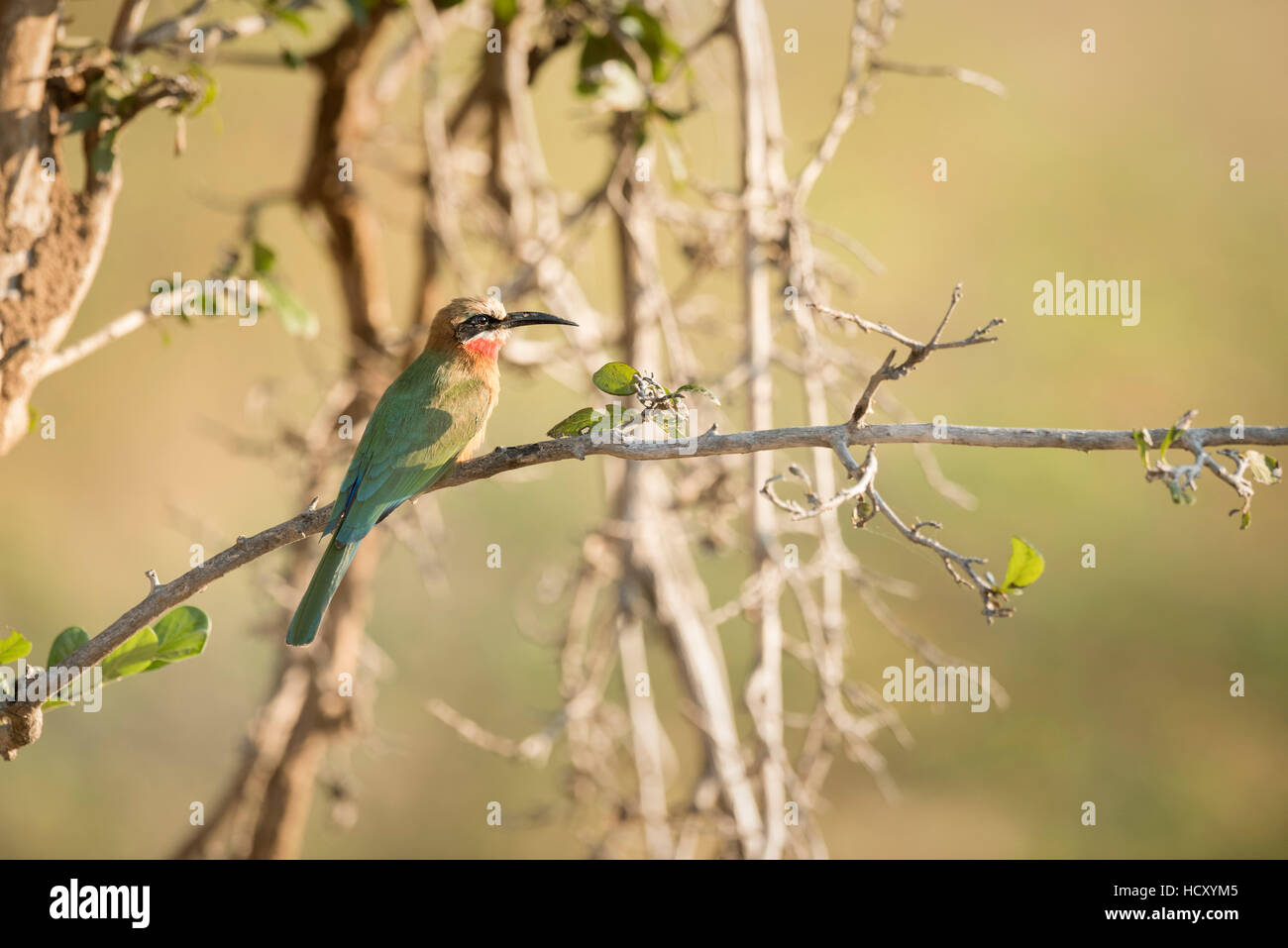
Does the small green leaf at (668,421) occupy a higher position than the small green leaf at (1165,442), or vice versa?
the small green leaf at (668,421)

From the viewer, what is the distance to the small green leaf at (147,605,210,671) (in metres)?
1.88

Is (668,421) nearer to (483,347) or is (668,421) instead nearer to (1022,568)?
(1022,568)

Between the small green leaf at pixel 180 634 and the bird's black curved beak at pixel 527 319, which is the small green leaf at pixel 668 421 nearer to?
the small green leaf at pixel 180 634

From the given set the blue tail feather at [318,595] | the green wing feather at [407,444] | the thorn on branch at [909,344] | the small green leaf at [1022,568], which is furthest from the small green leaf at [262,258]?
the small green leaf at [1022,568]

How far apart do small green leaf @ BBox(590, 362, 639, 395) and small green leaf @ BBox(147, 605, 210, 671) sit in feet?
2.58

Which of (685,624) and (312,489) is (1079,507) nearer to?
(685,624)

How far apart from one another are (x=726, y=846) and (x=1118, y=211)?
442 centimetres

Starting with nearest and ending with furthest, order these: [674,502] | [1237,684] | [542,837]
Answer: [674,502], [1237,684], [542,837]

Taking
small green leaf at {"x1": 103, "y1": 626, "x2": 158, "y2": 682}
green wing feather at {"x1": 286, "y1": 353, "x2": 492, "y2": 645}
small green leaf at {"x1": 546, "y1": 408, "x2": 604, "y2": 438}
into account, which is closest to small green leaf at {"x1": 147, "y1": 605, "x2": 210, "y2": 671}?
small green leaf at {"x1": 103, "y1": 626, "x2": 158, "y2": 682}

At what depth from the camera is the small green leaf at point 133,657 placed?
6.12 ft

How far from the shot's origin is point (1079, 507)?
570 cm

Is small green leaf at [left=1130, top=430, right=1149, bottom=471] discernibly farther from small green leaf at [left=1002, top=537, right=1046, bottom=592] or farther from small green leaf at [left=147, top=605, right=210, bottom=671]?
small green leaf at [left=147, top=605, right=210, bottom=671]

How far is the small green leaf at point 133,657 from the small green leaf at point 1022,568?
137 cm

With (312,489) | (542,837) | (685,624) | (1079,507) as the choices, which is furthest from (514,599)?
(1079,507)
